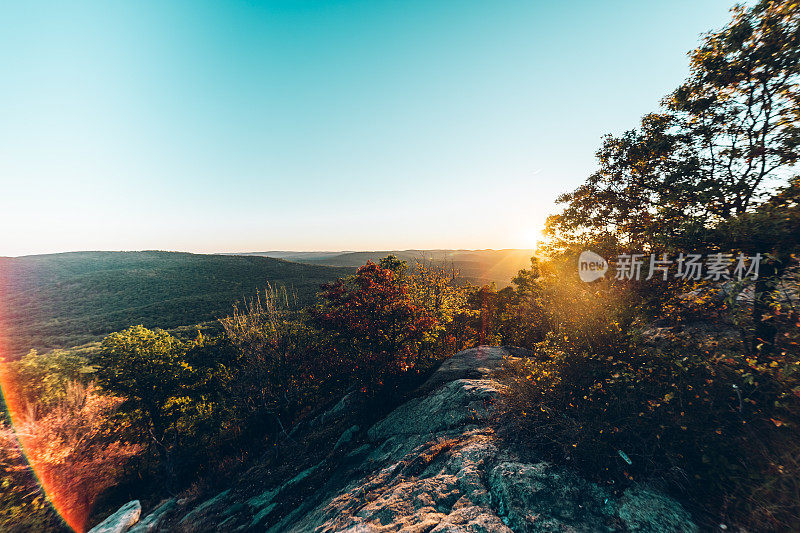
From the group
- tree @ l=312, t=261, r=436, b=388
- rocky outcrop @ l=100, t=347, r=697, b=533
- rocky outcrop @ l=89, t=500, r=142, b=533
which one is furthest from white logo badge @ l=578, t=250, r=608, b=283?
rocky outcrop @ l=89, t=500, r=142, b=533

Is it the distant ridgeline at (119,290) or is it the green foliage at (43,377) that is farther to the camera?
the distant ridgeline at (119,290)

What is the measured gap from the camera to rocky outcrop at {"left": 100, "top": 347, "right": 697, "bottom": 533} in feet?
14.9

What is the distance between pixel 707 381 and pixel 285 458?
15432 mm

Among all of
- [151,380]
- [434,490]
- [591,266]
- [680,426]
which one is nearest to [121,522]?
[151,380]

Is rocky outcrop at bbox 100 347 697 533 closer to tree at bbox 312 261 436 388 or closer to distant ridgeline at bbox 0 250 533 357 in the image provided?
tree at bbox 312 261 436 388

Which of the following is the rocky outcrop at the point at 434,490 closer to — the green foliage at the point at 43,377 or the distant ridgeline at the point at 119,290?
the green foliage at the point at 43,377

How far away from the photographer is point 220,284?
73.7m

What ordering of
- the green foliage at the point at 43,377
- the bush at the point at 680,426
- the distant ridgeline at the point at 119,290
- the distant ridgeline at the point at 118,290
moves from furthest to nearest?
1. the distant ridgeline at the point at 118,290
2. the distant ridgeline at the point at 119,290
3. the green foliage at the point at 43,377
4. the bush at the point at 680,426

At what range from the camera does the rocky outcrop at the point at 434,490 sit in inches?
178

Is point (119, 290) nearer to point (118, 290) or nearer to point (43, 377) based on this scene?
point (118, 290)

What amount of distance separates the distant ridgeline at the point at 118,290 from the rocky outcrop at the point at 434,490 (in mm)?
48774

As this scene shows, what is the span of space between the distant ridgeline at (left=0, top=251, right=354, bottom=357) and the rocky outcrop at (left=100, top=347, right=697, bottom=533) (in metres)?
48.8

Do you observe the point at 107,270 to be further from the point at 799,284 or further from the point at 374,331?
the point at 799,284

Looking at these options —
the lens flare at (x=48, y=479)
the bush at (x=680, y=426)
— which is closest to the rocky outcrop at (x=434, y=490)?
the bush at (x=680, y=426)
